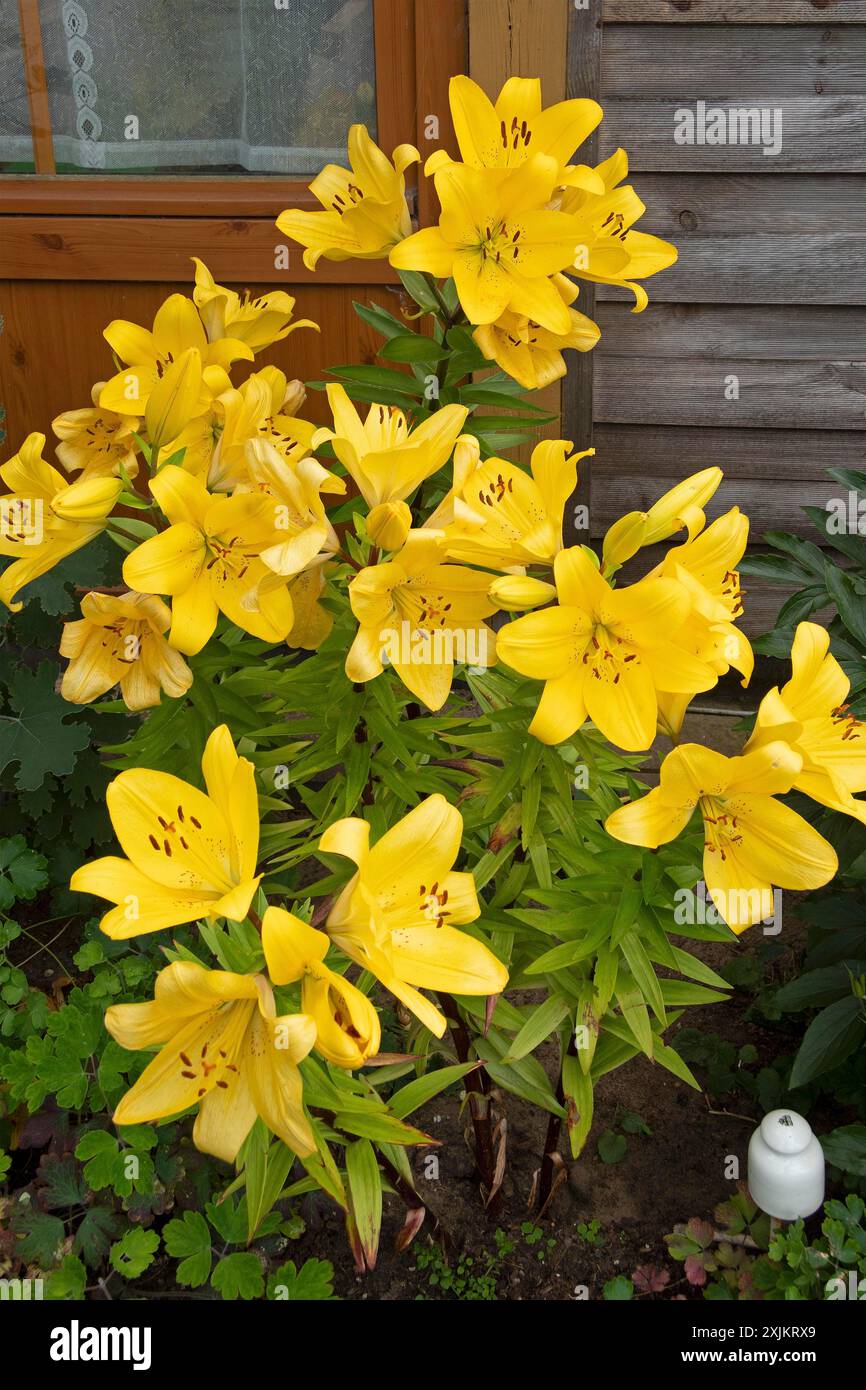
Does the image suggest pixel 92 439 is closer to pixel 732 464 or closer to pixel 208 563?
pixel 208 563

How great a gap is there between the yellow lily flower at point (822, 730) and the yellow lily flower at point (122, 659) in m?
0.60

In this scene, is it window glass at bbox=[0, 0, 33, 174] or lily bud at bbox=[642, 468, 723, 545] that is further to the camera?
window glass at bbox=[0, 0, 33, 174]

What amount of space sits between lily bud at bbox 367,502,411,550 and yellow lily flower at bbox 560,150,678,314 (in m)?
0.43

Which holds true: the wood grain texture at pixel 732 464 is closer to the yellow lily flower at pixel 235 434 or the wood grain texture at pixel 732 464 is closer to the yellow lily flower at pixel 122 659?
the yellow lily flower at pixel 235 434

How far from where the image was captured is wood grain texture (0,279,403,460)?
8.94ft

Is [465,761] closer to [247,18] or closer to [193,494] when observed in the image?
[193,494]

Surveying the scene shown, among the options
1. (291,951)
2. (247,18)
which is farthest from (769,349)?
(291,951)

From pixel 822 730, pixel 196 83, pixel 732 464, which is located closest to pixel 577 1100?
pixel 822 730

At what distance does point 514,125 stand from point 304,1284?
4.66ft

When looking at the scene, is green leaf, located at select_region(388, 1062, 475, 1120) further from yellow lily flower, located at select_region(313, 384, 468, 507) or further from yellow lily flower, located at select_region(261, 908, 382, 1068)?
yellow lily flower, located at select_region(313, 384, 468, 507)

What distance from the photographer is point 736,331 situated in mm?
2760

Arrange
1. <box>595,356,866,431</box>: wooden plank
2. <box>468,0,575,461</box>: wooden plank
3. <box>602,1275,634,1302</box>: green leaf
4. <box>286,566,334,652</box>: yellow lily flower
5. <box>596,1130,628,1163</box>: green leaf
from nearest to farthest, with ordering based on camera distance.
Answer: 1. <box>286,566,334,652</box>: yellow lily flower
2. <box>602,1275,634,1302</box>: green leaf
3. <box>596,1130,628,1163</box>: green leaf
4. <box>468,0,575,461</box>: wooden plank
5. <box>595,356,866,431</box>: wooden plank

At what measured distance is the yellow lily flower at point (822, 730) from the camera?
1.08 metres

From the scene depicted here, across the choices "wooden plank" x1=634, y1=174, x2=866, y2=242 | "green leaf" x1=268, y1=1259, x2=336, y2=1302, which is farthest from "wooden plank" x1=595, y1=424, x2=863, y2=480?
"green leaf" x1=268, y1=1259, x2=336, y2=1302
